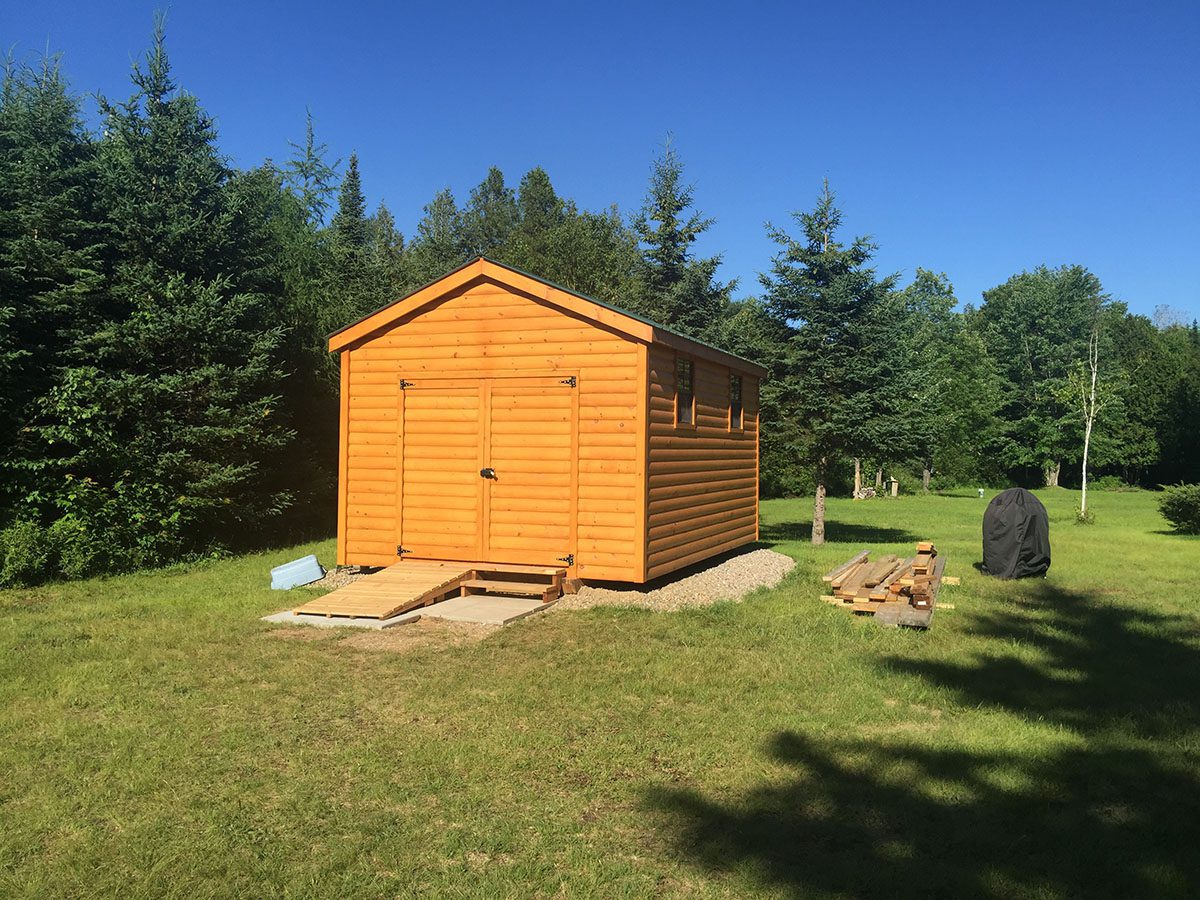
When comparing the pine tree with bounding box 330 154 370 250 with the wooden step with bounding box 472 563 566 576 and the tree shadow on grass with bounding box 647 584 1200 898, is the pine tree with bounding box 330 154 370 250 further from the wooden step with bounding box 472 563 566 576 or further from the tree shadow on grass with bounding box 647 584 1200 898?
the tree shadow on grass with bounding box 647 584 1200 898

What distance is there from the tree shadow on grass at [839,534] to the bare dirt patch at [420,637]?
10.6 meters

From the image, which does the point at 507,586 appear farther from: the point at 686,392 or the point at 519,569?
the point at 686,392

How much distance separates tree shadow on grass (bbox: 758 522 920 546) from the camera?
64.7 ft

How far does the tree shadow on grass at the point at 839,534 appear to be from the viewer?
19.7m

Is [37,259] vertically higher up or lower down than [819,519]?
higher up

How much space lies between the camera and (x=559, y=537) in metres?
10.2

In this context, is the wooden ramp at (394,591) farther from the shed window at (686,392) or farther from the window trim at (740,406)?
the window trim at (740,406)

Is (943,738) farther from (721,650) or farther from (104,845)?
(104,845)

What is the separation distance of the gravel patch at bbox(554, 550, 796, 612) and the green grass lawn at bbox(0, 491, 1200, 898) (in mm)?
914

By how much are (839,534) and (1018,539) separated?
8.79m

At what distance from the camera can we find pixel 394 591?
9469 mm

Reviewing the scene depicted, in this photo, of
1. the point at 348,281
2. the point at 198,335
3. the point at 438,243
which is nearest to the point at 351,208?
the point at 438,243

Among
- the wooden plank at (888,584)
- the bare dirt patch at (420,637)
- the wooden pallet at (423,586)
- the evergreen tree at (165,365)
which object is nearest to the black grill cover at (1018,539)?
the wooden plank at (888,584)

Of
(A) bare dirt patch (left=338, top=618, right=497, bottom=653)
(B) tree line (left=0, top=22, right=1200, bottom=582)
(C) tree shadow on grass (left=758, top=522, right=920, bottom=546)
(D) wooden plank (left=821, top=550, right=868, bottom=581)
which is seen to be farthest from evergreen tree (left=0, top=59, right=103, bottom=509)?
(C) tree shadow on grass (left=758, top=522, right=920, bottom=546)
